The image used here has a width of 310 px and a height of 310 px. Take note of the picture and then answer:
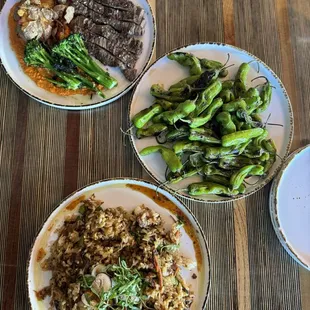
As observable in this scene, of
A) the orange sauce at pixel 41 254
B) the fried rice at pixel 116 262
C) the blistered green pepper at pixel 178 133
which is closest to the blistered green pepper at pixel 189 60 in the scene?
the blistered green pepper at pixel 178 133

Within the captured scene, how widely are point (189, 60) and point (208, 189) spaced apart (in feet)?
3.28

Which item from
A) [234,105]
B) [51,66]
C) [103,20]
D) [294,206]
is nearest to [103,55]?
[103,20]

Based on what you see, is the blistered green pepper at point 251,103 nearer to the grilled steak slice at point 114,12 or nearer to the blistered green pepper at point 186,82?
the blistered green pepper at point 186,82

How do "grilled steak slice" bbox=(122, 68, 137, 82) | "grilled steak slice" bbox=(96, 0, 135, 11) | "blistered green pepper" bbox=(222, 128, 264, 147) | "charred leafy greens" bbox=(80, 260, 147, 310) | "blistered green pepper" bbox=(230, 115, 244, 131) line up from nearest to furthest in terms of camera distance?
"charred leafy greens" bbox=(80, 260, 147, 310) → "blistered green pepper" bbox=(222, 128, 264, 147) → "blistered green pepper" bbox=(230, 115, 244, 131) → "grilled steak slice" bbox=(122, 68, 137, 82) → "grilled steak slice" bbox=(96, 0, 135, 11)

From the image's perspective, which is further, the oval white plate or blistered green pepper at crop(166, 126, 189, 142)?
the oval white plate

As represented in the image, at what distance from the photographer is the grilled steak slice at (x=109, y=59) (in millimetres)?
3312

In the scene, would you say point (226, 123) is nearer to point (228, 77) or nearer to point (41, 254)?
point (228, 77)

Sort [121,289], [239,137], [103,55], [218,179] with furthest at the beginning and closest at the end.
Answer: [103,55], [218,179], [239,137], [121,289]

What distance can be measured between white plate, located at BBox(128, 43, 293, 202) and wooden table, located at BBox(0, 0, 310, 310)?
18cm

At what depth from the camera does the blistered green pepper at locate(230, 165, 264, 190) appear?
10.0 ft

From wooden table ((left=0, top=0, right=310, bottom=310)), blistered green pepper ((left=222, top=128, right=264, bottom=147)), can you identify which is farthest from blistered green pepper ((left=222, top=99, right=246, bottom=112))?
wooden table ((left=0, top=0, right=310, bottom=310))

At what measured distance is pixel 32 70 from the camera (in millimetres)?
3348

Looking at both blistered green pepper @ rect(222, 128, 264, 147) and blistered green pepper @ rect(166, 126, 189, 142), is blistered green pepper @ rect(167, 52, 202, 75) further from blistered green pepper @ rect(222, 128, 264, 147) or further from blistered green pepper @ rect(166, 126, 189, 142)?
blistered green pepper @ rect(222, 128, 264, 147)

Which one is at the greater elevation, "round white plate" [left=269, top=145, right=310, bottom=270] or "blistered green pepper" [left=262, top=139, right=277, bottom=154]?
"blistered green pepper" [left=262, top=139, right=277, bottom=154]
